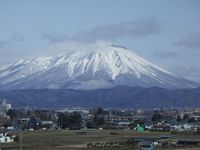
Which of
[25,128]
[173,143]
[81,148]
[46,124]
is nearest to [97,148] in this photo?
[81,148]

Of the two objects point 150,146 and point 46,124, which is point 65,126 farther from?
point 150,146

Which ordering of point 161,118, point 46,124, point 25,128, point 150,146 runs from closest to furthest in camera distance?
1. point 150,146
2. point 25,128
3. point 46,124
4. point 161,118

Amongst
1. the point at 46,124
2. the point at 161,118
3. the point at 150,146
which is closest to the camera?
the point at 150,146

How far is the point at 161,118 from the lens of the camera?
13525cm

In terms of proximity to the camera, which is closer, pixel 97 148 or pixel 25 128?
pixel 97 148

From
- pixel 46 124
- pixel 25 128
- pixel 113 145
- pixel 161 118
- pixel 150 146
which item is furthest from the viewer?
pixel 161 118

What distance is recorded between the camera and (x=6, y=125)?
104m

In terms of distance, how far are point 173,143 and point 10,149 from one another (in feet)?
47.6

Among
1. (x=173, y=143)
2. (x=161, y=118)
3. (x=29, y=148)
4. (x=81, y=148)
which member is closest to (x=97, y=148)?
(x=81, y=148)

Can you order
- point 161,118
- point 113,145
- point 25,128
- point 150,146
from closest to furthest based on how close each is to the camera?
point 150,146 < point 113,145 < point 25,128 < point 161,118

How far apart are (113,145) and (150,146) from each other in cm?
518

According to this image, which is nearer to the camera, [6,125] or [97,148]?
[97,148]

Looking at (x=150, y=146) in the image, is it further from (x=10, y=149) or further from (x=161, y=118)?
(x=161, y=118)

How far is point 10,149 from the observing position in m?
51.2
